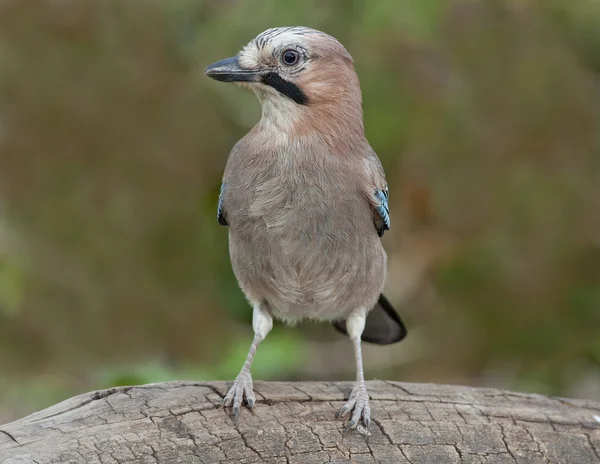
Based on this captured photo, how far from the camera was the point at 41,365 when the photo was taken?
225 inches

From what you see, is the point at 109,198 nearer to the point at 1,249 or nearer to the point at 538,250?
the point at 1,249

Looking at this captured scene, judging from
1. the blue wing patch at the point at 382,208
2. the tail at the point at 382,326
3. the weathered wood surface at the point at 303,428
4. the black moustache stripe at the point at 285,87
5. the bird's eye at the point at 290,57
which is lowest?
the weathered wood surface at the point at 303,428

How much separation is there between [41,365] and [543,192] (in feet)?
10.7

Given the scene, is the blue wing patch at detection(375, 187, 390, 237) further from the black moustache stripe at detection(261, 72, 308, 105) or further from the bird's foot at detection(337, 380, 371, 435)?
the bird's foot at detection(337, 380, 371, 435)

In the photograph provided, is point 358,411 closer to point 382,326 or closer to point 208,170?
point 382,326

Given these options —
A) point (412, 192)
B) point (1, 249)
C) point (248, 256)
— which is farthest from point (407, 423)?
point (1, 249)

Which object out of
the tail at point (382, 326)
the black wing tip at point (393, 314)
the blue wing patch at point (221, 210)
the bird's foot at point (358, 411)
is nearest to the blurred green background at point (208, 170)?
the tail at point (382, 326)

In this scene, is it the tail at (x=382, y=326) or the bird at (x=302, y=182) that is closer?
the bird at (x=302, y=182)

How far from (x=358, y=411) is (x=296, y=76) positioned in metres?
1.32

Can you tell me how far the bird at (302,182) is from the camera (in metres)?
3.63

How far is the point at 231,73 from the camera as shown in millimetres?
3568

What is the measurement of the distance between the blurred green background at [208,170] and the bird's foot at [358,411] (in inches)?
68.9

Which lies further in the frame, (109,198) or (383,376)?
(383,376)

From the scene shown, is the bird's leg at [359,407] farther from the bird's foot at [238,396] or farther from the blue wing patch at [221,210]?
the blue wing patch at [221,210]
